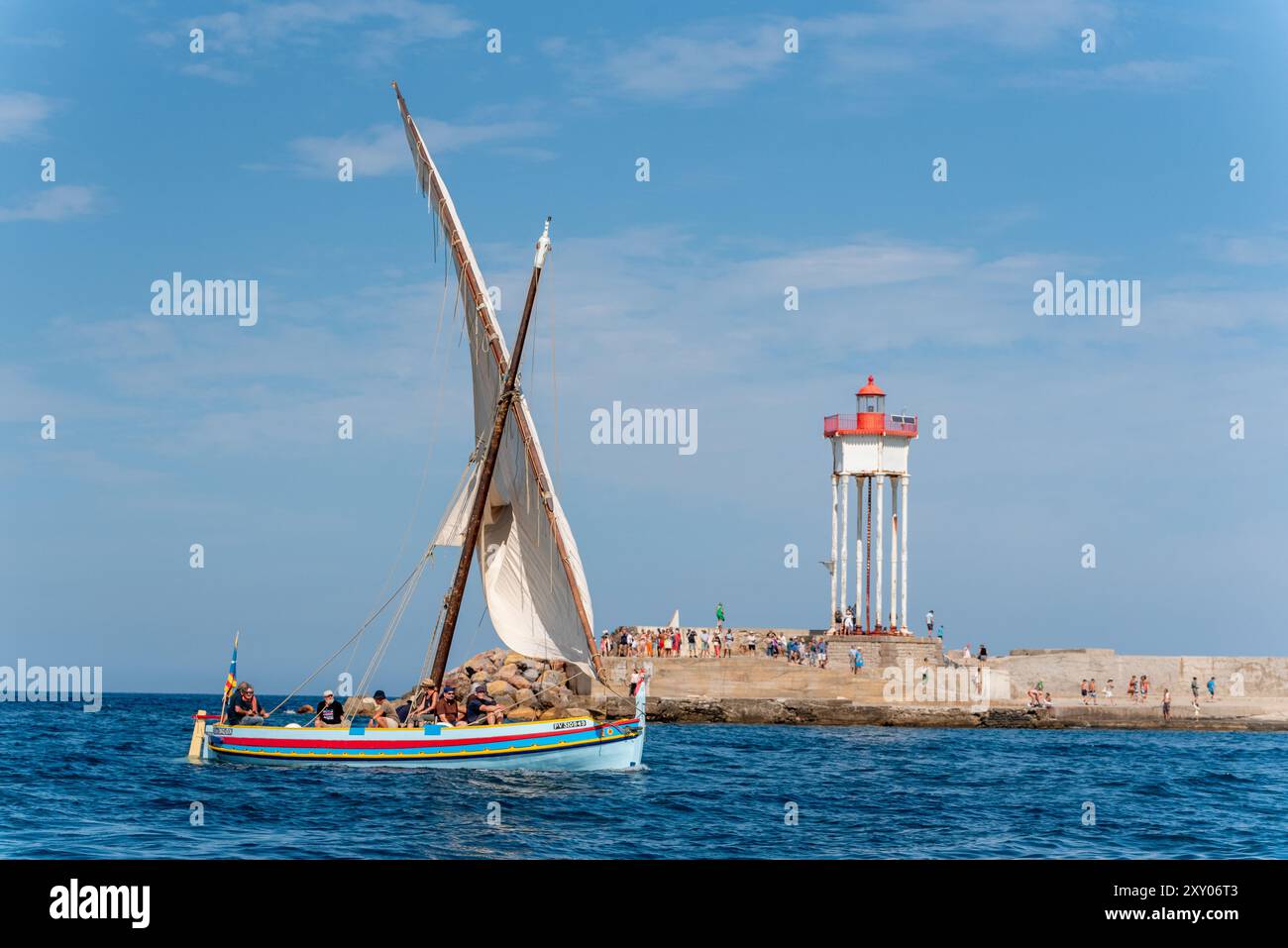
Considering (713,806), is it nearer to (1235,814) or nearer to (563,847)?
(563,847)

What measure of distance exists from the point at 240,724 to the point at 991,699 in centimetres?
3357

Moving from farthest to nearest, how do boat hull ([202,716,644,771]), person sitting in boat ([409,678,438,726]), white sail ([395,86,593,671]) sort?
white sail ([395,86,593,671]) < person sitting in boat ([409,678,438,726]) < boat hull ([202,716,644,771])

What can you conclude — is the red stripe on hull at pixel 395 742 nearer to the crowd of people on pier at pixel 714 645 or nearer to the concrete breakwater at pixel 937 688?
the concrete breakwater at pixel 937 688

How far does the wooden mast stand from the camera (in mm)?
35469

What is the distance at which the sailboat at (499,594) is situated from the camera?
32188mm

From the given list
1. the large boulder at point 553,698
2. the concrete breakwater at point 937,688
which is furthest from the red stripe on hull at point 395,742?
the concrete breakwater at point 937,688

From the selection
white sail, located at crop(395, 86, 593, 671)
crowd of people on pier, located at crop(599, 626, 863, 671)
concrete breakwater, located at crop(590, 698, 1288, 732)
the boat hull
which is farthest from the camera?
crowd of people on pier, located at crop(599, 626, 863, 671)

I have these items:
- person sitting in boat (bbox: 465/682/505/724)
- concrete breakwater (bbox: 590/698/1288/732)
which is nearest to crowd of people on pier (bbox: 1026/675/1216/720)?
concrete breakwater (bbox: 590/698/1288/732)

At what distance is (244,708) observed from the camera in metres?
34.6

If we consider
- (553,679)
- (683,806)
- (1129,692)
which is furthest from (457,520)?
(1129,692)

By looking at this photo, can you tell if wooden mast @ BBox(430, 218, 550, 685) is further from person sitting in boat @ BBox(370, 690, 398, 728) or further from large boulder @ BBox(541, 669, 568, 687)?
large boulder @ BBox(541, 669, 568, 687)

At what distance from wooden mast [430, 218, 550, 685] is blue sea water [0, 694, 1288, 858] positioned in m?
4.40
